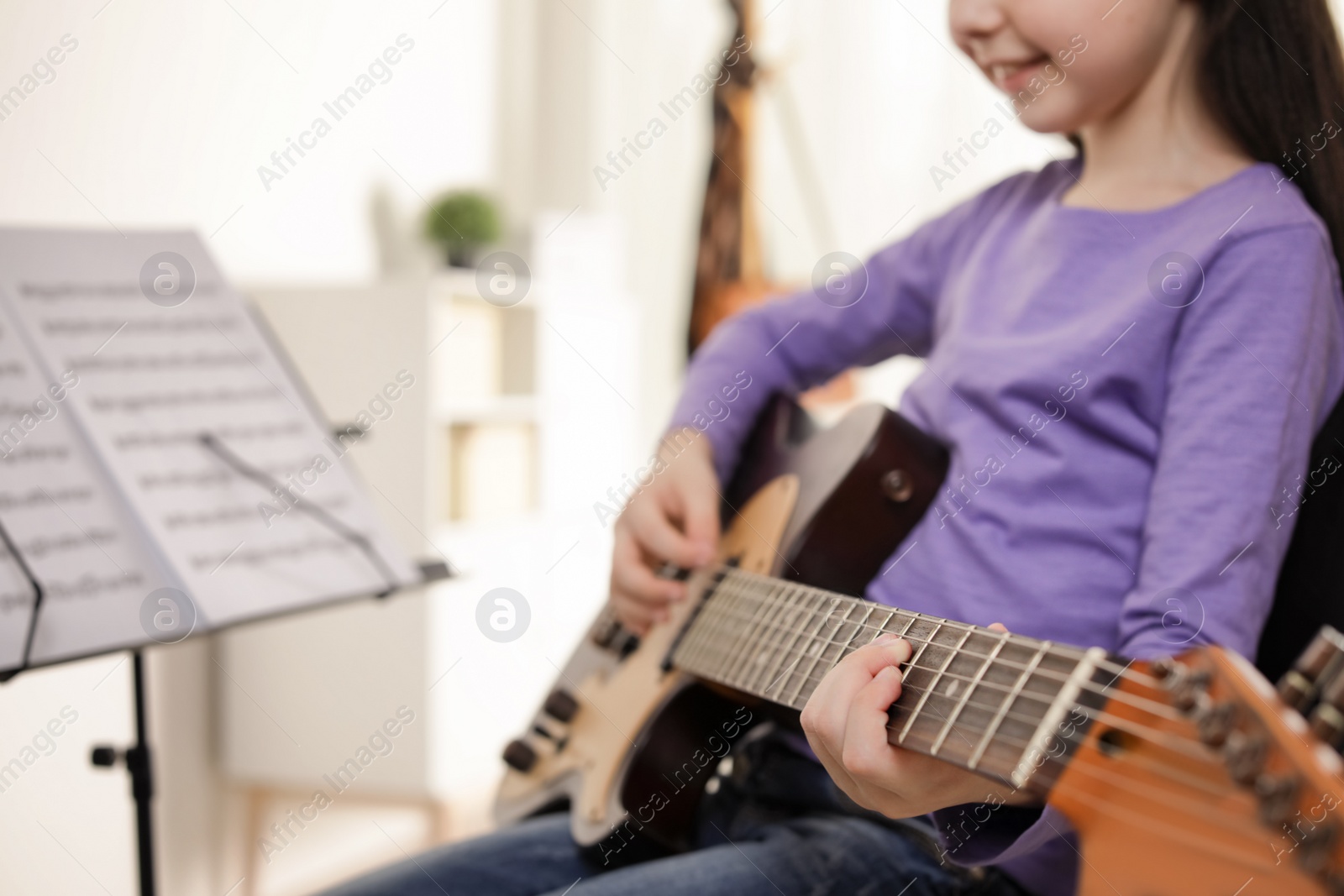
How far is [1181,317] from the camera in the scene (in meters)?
0.68

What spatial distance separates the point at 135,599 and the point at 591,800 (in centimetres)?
40

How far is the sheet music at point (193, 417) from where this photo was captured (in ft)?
3.03

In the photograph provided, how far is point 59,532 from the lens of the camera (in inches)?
34.0

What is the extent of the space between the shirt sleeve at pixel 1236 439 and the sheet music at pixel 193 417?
0.68m

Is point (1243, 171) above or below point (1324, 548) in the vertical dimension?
above

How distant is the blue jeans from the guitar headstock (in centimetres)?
29

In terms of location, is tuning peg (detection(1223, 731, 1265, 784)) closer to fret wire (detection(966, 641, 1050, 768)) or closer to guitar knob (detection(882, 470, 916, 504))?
fret wire (detection(966, 641, 1050, 768))

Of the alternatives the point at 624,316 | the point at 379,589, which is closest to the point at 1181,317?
the point at 379,589

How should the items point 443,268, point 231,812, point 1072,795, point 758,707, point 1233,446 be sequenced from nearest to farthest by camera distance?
point 1072,795 < point 1233,446 < point 758,707 < point 231,812 < point 443,268

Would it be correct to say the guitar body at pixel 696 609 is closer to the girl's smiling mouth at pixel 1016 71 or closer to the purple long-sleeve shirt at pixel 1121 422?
the purple long-sleeve shirt at pixel 1121 422

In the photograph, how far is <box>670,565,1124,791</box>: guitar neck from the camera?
1.41 feet

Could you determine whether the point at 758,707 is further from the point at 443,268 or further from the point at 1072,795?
the point at 443,268

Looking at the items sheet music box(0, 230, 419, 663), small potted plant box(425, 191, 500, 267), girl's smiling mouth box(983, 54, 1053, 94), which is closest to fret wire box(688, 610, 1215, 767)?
girl's smiling mouth box(983, 54, 1053, 94)

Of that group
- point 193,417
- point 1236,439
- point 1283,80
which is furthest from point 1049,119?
point 193,417
